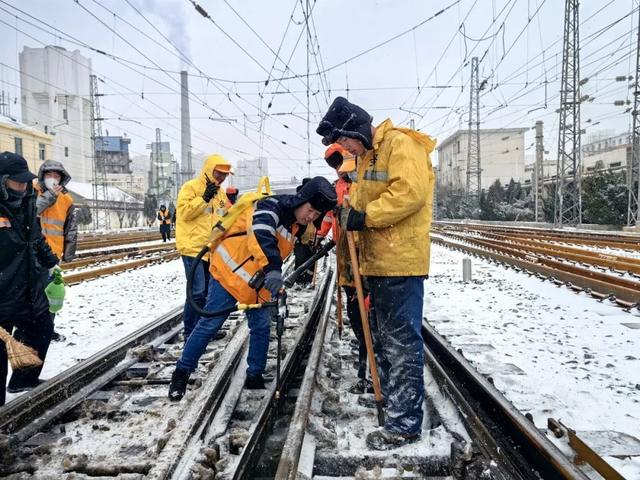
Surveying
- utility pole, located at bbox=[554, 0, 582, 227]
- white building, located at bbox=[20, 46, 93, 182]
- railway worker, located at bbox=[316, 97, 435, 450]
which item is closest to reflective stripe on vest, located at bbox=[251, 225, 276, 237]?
railway worker, located at bbox=[316, 97, 435, 450]

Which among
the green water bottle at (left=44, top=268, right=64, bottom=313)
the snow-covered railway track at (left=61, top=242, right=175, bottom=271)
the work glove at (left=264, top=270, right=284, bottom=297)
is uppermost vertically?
the work glove at (left=264, top=270, right=284, bottom=297)

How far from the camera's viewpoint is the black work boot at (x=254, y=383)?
13.1 ft

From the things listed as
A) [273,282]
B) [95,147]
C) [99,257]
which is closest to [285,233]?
[273,282]

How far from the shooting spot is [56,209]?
5102mm

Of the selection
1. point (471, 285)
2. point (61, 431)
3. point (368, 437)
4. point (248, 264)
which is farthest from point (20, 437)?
point (471, 285)

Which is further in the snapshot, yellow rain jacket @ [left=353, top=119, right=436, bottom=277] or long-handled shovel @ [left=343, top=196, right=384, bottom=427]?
long-handled shovel @ [left=343, top=196, right=384, bottom=427]

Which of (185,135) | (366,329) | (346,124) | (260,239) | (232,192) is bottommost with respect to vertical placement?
(366,329)

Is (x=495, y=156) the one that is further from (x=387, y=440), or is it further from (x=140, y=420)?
(x=140, y=420)

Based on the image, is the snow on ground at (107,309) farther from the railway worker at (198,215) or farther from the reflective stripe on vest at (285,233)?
the reflective stripe on vest at (285,233)

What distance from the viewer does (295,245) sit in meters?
4.12

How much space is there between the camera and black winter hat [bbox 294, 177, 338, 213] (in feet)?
11.3

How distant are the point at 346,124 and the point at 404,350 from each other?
1.55 metres

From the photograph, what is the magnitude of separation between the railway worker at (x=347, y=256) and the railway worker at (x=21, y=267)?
2361 millimetres

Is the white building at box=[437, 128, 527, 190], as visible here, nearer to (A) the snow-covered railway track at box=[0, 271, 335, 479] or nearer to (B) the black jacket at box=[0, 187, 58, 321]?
(A) the snow-covered railway track at box=[0, 271, 335, 479]
